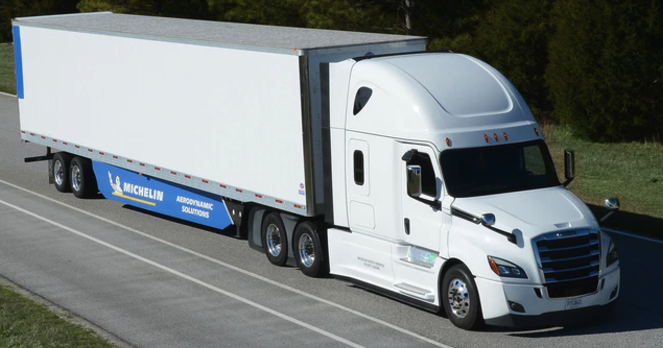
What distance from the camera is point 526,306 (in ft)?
44.1

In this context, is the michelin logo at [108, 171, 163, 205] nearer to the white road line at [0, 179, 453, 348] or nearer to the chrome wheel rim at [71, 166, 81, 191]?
the white road line at [0, 179, 453, 348]

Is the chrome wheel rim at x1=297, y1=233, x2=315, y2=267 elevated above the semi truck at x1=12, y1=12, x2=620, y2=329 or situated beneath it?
situated beneath

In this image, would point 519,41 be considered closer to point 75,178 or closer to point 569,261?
point 75,178

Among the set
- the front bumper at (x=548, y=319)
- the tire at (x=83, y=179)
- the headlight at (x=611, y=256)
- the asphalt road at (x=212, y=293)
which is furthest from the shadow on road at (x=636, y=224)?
the tire at (x=83, y=179)

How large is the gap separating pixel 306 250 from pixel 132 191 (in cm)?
634

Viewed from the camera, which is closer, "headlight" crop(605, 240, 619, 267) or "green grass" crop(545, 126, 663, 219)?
"headlight" crop(605, 240, 619, 267)

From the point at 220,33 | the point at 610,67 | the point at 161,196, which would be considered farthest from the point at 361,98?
the point at 610,67

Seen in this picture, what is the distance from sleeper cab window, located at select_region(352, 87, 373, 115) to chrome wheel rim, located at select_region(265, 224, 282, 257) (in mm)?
3124

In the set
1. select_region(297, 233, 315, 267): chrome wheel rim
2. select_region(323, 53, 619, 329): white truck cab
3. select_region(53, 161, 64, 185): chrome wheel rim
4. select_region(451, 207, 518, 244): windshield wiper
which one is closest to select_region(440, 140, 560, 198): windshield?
select_region(323, 53, 619, 329): white truck cab

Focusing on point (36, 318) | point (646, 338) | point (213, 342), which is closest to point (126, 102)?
point (36, 318)

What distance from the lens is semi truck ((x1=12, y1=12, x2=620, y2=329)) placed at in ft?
45.1

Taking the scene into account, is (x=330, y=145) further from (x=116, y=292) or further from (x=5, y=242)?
(x=5, y=242)

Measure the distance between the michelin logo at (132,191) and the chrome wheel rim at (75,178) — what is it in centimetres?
140

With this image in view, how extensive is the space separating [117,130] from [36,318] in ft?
24.8
